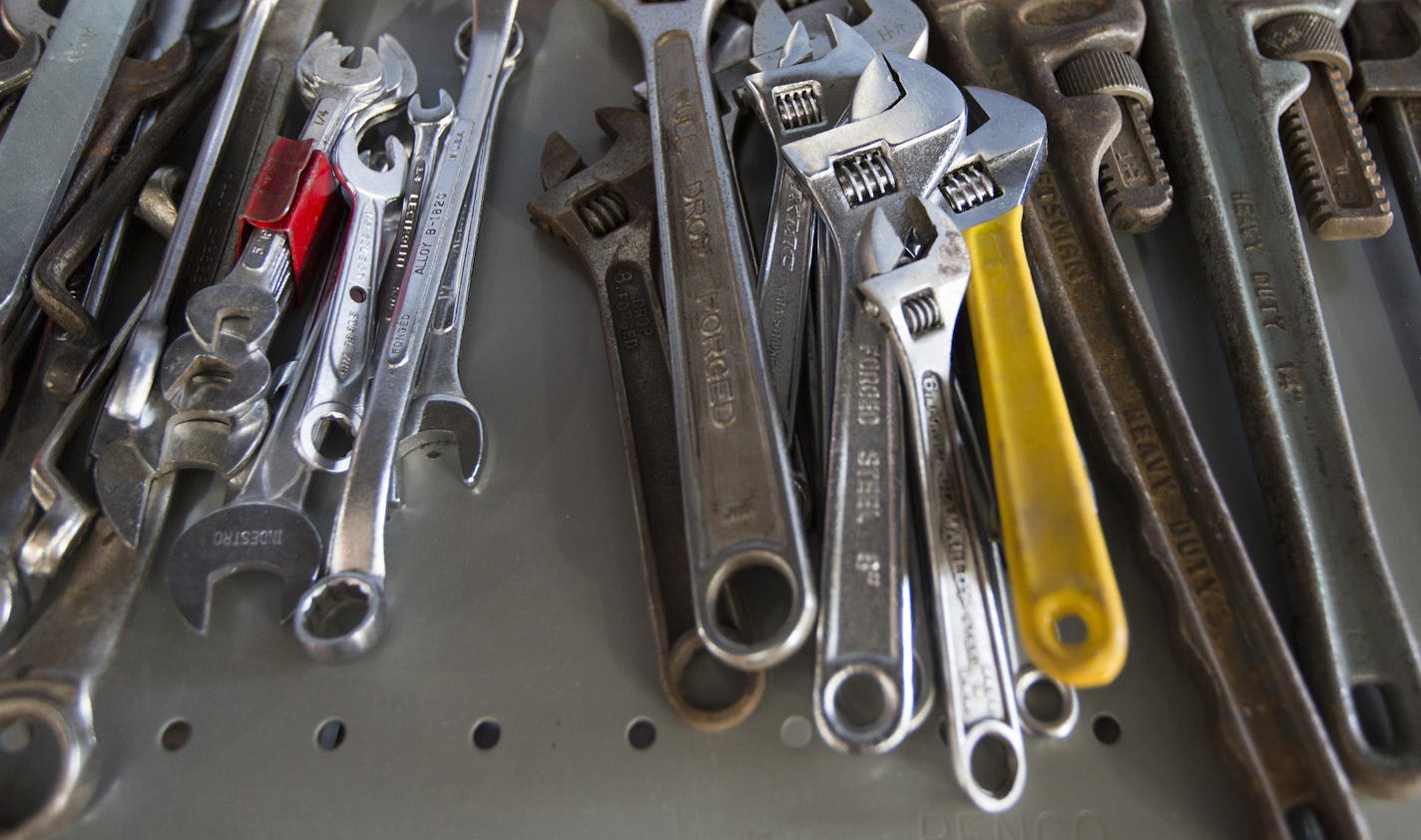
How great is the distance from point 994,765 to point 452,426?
2.60 ft

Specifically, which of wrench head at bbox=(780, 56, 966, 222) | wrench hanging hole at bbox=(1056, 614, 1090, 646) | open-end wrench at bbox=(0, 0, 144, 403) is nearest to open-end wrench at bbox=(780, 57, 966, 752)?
wrench head at bbox=(780, 56, 966, 222)

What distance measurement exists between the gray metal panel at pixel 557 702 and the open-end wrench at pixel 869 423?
0.13 meters

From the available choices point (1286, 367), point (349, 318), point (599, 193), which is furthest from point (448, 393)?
point (1286, 367)

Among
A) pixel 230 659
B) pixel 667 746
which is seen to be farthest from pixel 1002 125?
pixel 230 659

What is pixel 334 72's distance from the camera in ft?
4.78

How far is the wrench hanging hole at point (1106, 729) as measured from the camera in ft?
3.29

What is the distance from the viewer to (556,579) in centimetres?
113

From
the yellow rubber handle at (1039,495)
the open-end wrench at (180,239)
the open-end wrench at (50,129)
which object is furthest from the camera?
the open-end wrench at (50,129)

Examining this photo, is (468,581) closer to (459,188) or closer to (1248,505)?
(459,188)

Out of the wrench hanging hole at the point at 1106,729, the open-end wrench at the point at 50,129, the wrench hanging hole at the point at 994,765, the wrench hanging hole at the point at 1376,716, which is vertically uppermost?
the open-end wrench at the point at 50,129

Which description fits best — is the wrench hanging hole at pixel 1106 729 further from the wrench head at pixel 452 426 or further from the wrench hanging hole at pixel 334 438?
the wrench hanging hole at pixel 334 438

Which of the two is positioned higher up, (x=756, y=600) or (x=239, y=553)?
(x=239, y=553)

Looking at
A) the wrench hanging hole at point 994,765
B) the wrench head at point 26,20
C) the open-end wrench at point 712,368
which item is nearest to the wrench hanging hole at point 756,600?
the open-end wrench at point 712,368

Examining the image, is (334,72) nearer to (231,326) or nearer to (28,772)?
(231,326)
